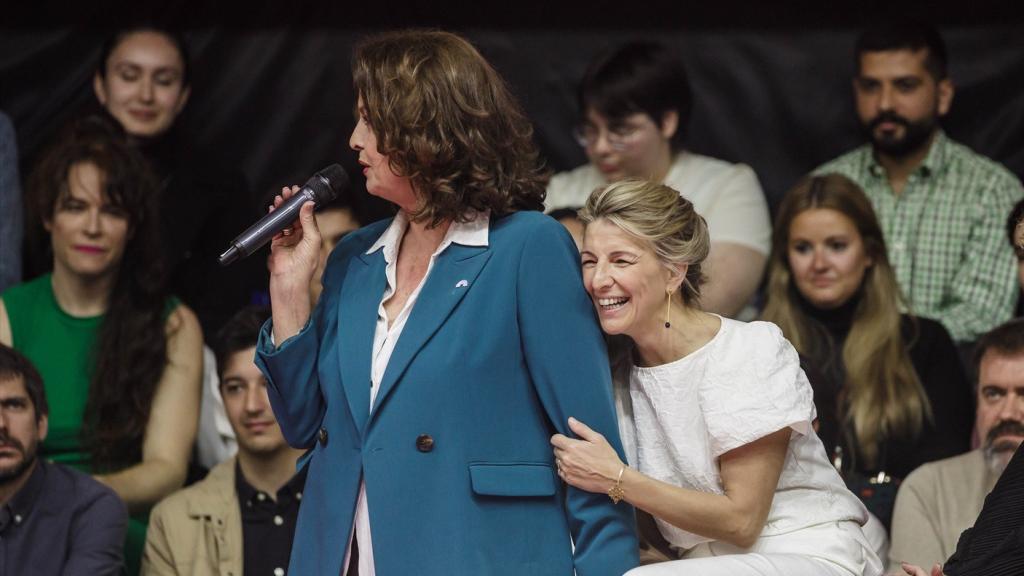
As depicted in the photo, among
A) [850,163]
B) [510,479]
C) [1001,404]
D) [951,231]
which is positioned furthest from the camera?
[850,163]

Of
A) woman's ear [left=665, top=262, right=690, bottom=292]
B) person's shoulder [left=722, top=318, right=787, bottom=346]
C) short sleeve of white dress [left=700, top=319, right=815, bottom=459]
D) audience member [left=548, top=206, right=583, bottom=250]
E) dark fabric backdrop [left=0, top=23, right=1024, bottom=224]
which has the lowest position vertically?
short sleeve of white dress [left=700, top=319, right=815, bottom=459]

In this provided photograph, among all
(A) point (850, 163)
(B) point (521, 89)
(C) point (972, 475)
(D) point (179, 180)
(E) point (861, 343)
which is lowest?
(C) point (972, 475)

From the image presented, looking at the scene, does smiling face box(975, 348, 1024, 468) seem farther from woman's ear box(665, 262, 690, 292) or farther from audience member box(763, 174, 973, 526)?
woman's ear box(665, 262, 690, 292)

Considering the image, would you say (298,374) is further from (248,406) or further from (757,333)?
(248,406)

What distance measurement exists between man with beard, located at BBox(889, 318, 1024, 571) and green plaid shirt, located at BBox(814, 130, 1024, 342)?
64 centimetres

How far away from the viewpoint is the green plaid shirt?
15.3 feet

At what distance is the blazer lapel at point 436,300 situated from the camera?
2.73 meters

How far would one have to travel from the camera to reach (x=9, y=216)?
460 centimetres

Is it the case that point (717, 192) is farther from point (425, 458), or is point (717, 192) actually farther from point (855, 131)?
point (425, 458)

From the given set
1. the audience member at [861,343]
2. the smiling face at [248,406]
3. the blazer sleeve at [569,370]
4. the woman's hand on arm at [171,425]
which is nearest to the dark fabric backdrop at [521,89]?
the audience member at [861,343]

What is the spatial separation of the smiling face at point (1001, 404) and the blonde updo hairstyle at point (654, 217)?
50.1 inches

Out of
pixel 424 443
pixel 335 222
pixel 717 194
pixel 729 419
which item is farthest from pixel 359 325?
pixel 717 194

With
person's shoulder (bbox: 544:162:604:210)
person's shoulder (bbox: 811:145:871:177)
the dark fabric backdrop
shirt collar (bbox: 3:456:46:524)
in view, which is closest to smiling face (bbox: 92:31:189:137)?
the dark fabric backdrop

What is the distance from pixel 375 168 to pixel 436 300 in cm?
26
